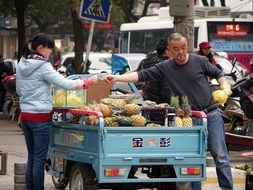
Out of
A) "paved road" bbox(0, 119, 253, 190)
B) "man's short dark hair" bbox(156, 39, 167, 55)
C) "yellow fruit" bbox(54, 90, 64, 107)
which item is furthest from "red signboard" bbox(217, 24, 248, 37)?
"yellow fruit" bbox(54, 90, 64, 107)

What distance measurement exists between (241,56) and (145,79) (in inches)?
772

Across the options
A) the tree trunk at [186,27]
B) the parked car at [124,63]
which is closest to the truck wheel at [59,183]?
the tree trunk at [186,27]

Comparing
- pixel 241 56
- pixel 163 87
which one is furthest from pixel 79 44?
pixel 163 87

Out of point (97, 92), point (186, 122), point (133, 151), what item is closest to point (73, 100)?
point (97, 92)

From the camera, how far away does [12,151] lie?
1504cm

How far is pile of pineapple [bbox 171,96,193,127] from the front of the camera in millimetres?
8469

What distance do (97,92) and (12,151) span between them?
242 inches

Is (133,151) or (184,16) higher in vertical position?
(184,16)

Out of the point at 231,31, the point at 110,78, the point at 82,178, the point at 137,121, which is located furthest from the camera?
the point at 231,31

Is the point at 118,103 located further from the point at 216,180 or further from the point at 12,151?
the point at 12,151

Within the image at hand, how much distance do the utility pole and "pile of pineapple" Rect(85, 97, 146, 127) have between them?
14.0 feet

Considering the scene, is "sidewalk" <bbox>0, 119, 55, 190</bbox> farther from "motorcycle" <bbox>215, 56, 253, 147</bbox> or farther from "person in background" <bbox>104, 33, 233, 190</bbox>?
"motorcycle" <bbox>215, 56, 253, 147</bbox>

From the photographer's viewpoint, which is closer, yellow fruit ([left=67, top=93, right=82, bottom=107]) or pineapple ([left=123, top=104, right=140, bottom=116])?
pineapple ([left=123, top=104, right=140, bottom=116])

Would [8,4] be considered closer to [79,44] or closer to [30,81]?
[79,44]
